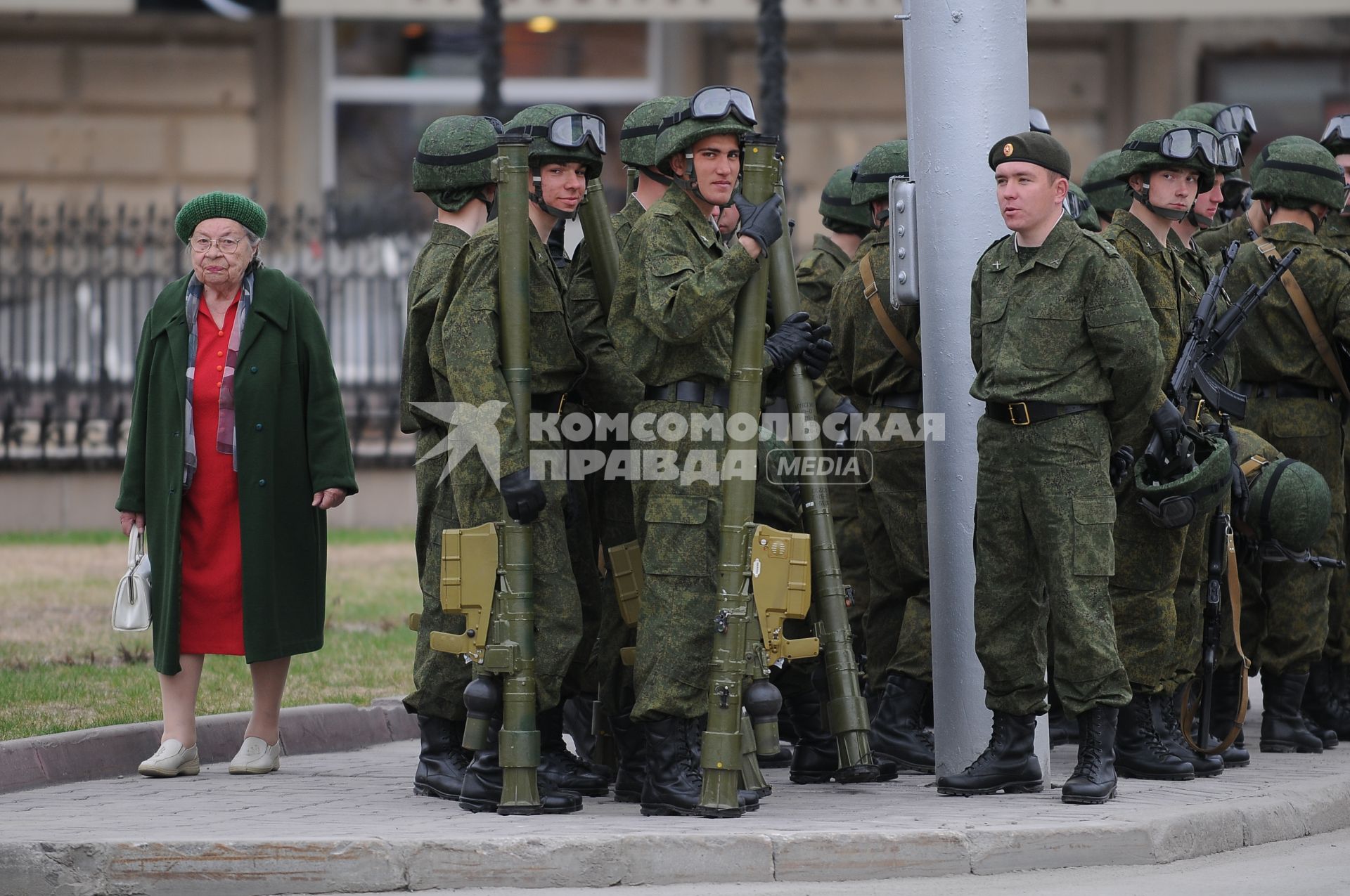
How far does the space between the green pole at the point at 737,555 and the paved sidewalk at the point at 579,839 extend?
0.17 meters

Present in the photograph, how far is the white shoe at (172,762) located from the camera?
7.33 metres

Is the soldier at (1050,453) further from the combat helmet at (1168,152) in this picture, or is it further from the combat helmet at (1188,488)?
the combat helmet at (1168,152)

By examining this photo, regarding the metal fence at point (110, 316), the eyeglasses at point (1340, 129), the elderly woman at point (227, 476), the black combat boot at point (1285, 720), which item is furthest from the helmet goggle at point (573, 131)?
the metal fence at point (110, 316)

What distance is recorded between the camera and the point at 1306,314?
830 centimetres

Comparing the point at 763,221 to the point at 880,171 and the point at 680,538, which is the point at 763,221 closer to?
the point at 680,538

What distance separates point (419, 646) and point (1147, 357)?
2.61 meters

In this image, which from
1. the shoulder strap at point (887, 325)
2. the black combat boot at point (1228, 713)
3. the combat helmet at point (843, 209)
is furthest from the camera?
the combat helmet at point (843, 209)

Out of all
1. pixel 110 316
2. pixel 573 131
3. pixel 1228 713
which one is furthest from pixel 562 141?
pixel 110 316

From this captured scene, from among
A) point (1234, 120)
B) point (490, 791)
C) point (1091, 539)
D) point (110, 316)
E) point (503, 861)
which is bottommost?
point (503, 861)

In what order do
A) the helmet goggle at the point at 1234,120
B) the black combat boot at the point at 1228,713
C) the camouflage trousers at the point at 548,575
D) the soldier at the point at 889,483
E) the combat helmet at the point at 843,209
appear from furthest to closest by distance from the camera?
1. the helmet goggle at the point at 1234,120
2. the combat helmet at the point at 843,209
3. the soldier at the point at 889,483
4. the black combat boot at the point at 1228,713
5. the camouflage trousers at the point at 548,575

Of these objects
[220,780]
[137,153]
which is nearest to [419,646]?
[220,780]

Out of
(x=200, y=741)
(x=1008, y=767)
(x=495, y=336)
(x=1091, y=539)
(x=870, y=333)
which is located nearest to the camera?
(x=495, y=336)

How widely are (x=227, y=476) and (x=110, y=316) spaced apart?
8474 mm

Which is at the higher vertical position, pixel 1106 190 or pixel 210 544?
pixel 1106 190
